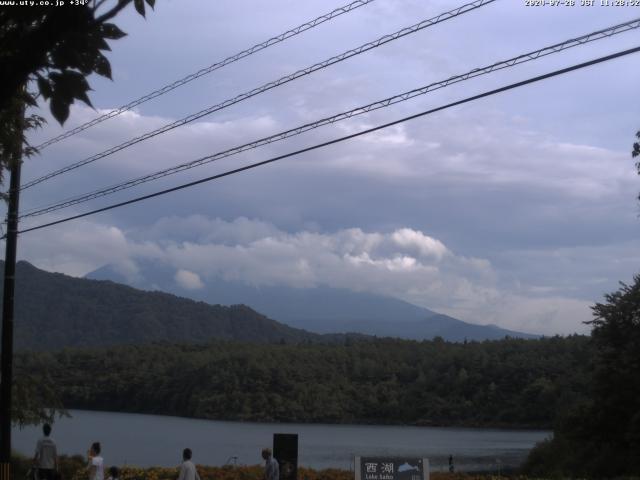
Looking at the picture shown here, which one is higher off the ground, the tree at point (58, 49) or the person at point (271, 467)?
the tree at point (58, 49)

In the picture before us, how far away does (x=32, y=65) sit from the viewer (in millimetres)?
4324

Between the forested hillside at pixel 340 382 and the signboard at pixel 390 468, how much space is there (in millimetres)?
48493

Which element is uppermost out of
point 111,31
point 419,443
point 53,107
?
point 111,31

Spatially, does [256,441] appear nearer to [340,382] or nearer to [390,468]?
[340,382]

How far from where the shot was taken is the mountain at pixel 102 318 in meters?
170

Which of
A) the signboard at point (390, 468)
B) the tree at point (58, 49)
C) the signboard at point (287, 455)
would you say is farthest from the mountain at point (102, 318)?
the tree at point (58, 49)

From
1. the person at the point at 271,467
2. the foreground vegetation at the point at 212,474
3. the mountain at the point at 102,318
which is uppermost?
the mountain at the point at 102,318

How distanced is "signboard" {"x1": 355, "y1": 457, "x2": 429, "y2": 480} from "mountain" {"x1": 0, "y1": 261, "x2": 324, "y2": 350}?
146 m

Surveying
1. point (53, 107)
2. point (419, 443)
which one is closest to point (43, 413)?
point (53, 107)

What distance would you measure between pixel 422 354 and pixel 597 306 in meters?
58.6

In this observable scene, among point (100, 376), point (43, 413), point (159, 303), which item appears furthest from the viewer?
point (159, 303)

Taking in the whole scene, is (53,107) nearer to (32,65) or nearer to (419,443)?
(32,65)

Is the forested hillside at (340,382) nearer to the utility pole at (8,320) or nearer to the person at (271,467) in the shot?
the utility pole at (8,320)

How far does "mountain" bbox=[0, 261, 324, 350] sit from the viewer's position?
16975cm
